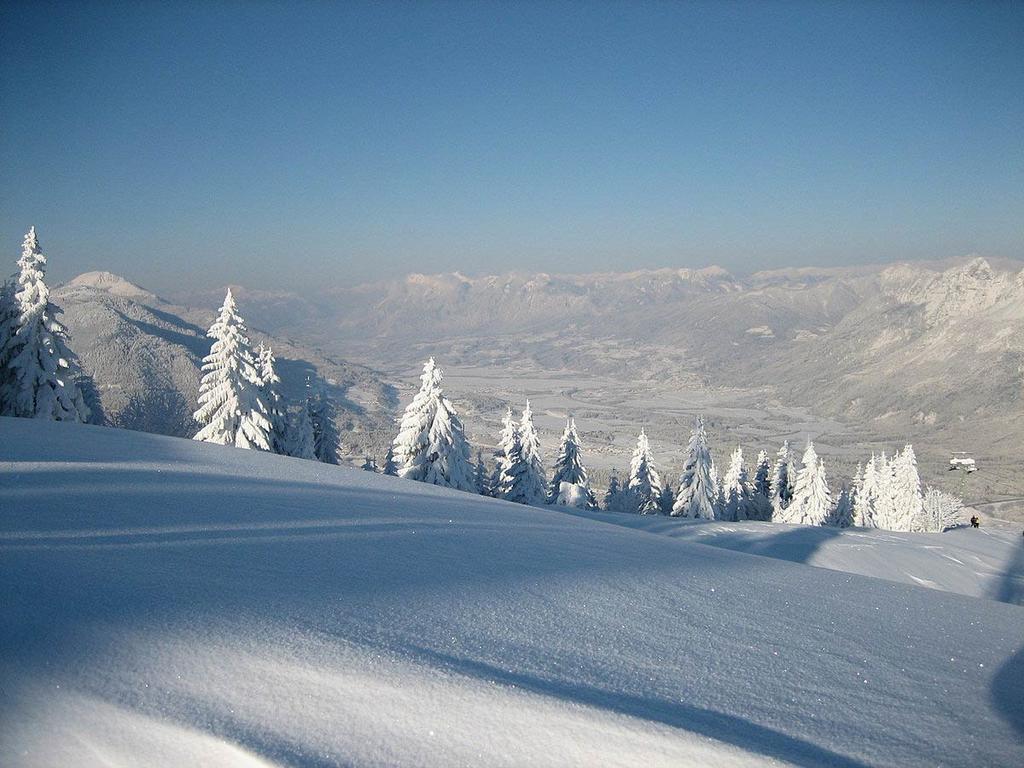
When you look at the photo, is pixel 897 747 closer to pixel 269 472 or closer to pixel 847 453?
pixel 269 472

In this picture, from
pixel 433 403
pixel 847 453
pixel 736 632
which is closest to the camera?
pixel 736 632

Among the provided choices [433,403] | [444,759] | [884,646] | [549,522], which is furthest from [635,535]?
[433,403]

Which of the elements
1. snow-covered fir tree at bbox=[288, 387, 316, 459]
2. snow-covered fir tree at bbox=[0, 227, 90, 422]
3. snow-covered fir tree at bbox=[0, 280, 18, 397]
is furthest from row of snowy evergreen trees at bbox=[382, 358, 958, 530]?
snow-covered fir tree at bbox=[0, 280, 18, 397]

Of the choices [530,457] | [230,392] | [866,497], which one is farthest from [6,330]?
[866,497]

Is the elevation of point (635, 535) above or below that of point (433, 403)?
below

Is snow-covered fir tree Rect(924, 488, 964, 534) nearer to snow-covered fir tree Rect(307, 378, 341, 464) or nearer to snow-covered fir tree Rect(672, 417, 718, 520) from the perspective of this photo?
snow-covered fir tree Rect(672, 417, 718, 520)

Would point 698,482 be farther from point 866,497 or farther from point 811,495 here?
point 866,497
